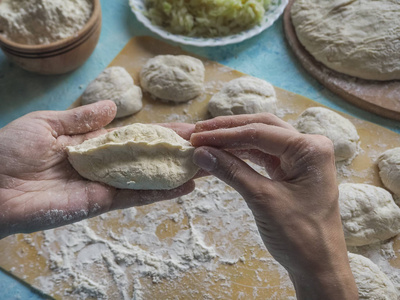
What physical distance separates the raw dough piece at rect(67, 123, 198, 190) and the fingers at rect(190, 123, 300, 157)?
14 centimetres

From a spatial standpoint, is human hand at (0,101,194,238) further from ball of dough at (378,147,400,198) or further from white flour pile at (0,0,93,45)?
ball of dough at (378,147,400,198)

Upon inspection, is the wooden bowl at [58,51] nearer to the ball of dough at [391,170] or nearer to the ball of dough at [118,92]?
the ball of dough at [118,92]

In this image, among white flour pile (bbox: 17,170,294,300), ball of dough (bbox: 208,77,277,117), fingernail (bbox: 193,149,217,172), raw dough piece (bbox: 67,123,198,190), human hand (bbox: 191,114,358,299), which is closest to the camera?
human hand (bbox: 191,114,358,299)

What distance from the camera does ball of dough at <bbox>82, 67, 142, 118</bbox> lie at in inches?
84.5

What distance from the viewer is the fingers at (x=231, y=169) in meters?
1.38

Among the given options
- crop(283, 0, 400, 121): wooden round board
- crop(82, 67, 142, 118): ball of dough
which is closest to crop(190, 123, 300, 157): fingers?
crop(82, 67, 142, 118): ball of dough

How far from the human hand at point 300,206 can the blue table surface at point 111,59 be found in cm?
109

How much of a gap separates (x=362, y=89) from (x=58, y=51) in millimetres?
1790

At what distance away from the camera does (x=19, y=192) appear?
160 cm

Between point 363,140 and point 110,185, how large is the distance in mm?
1405

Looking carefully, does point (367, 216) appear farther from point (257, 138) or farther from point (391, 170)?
point (257, 138)

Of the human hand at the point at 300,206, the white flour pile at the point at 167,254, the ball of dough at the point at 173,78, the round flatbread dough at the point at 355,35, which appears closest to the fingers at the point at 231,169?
the human hand at the point at 300,206

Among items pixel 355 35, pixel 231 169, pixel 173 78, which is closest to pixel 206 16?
pixel 173 78

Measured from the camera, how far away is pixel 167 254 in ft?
6.04
